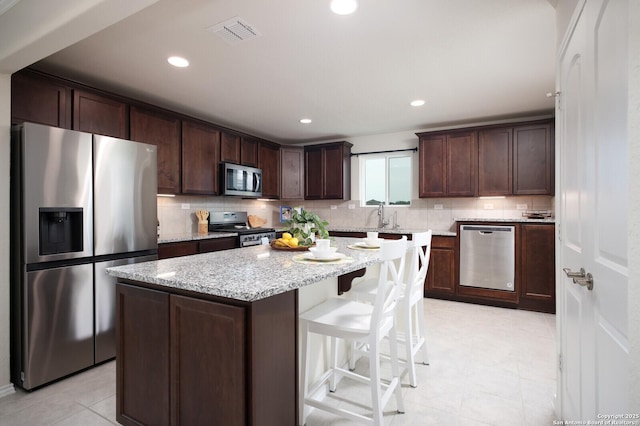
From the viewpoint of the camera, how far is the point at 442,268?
4.24 meters

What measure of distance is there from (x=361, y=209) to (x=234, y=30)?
142 inches

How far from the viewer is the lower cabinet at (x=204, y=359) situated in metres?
1.22

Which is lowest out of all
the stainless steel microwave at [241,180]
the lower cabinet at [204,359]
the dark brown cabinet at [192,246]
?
the lower cabinet at [204,359]

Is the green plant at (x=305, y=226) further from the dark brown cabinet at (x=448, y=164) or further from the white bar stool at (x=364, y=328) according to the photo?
the dark brown cabinet at (x=448, y=164)

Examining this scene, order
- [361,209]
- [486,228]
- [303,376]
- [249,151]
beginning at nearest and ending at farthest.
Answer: [303,376] → [486,228] → [249,151] → [361,209]

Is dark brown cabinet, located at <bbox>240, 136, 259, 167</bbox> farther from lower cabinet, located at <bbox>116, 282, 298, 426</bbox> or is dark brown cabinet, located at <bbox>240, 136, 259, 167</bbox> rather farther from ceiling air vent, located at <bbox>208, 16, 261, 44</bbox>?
lower cabinet, located at <bbox>116, 282, 298, 426</bbox>

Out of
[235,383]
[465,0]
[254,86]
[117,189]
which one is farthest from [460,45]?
[117,189]

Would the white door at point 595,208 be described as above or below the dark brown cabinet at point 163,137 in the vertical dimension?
below

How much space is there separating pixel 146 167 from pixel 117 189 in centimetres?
32

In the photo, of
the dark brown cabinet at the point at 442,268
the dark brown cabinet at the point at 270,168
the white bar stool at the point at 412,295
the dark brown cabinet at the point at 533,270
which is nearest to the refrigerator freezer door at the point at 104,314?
the white bar stool at the point at 412,295

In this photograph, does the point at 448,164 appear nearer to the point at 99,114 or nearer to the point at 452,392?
the point at 452,392

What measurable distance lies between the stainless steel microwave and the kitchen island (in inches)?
104

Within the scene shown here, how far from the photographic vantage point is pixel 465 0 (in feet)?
6.21

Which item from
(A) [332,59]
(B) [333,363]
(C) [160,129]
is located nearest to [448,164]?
(A) [332,59]
